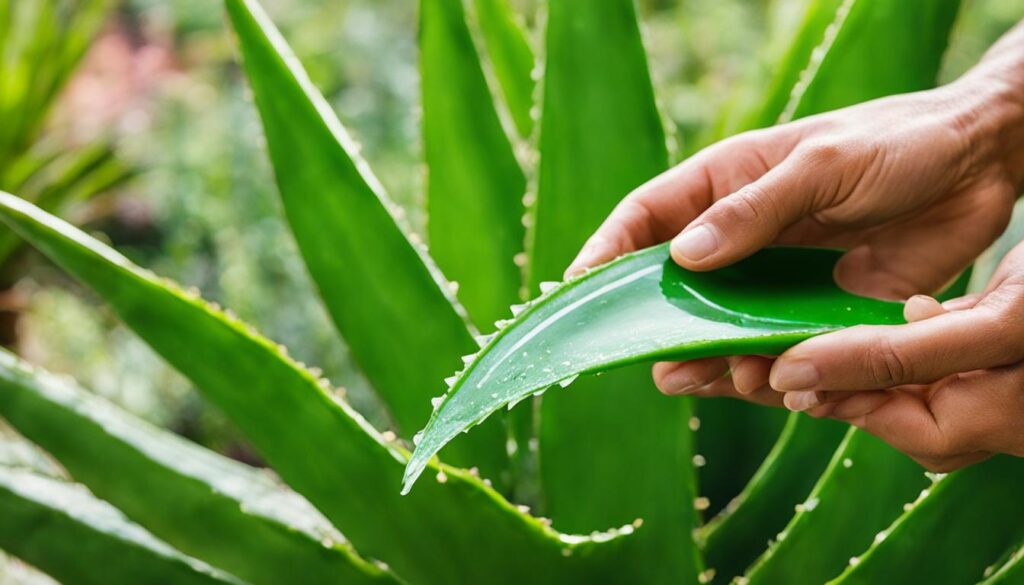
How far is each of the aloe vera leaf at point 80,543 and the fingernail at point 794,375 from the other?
30cm

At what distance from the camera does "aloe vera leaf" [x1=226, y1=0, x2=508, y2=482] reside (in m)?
0.54

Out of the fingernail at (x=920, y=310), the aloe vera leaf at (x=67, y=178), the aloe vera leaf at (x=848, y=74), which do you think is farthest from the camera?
the aloe vera leaf at (x=67, y=178)

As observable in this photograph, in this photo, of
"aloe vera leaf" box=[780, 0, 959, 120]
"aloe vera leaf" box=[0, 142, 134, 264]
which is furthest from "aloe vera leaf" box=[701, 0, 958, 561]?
"aloe vera leaf" box=[0, 142, 134, 264]

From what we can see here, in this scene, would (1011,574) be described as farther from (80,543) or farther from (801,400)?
(80,543)

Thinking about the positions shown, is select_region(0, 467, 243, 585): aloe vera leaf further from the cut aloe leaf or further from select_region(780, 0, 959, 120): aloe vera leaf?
select_region(780, 0, 959, 120): aloe vera leaf

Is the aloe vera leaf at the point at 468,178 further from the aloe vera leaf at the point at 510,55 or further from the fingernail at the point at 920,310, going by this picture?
the fingernail at the point at 920,310

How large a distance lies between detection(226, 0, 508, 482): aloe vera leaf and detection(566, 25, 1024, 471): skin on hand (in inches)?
3.8

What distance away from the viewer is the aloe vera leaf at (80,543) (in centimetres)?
52

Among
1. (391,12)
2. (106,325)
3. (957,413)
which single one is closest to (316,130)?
(957,413)

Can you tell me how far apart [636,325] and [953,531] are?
0.20 metres

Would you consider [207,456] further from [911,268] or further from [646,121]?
[911,268]

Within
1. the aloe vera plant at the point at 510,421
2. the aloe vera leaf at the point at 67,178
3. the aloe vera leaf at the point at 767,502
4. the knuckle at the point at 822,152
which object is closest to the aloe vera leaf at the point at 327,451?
the aloe vera plant at the point at 510,421

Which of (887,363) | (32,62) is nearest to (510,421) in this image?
(887,363)

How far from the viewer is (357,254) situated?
1.81 ft
